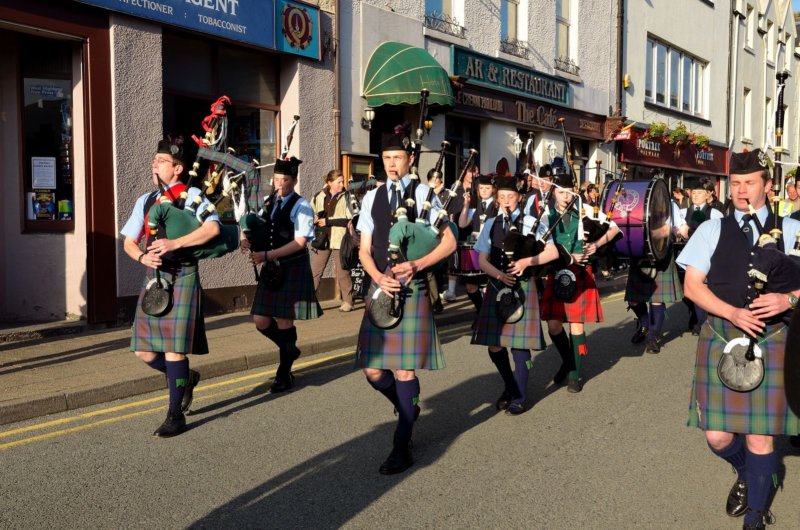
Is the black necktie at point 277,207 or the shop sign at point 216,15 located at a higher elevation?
the shop sign at point 216,15

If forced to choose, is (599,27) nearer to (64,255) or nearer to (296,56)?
(296,56)

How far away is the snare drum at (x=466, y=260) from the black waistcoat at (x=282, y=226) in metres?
3.86

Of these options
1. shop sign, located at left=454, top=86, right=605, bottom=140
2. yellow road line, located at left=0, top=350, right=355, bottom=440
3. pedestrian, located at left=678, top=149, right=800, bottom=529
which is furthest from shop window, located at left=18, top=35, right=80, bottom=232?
pedestrian, located at left=678, top=149, right=800, bottom=529

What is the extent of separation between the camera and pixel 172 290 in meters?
5.48

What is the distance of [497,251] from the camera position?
20.1 feet

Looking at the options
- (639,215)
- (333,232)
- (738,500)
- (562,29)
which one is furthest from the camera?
(562,29)

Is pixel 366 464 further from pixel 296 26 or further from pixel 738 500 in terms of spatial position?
pixel 296 26

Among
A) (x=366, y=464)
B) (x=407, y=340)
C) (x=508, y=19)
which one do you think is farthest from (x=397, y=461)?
(x=508, y=19)

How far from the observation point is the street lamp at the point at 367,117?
13.3 metres

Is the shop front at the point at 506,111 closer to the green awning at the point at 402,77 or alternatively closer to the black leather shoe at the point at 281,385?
the green awning at the point at 402,77

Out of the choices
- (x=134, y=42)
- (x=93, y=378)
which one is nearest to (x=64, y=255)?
(x=134, y=42)

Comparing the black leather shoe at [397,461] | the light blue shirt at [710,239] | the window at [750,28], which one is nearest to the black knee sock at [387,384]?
the black leather shoe at [397,461]

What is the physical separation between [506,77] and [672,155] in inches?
398

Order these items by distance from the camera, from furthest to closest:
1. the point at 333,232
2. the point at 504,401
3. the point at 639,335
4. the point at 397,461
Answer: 1. the point at 333,232
2. the point at 639,335
3. the point at 504,401
4. the point at 397,461
